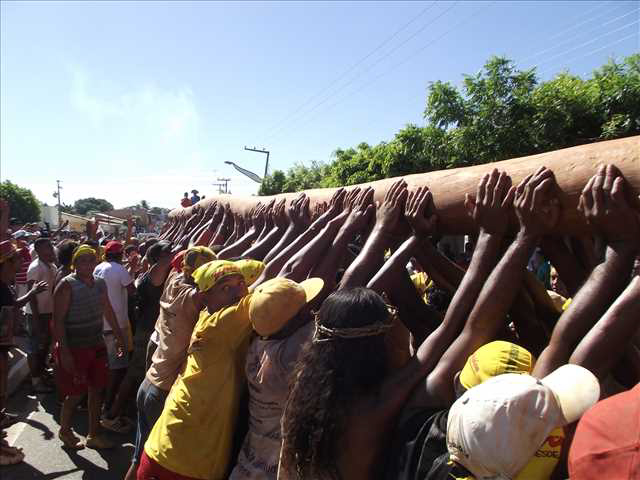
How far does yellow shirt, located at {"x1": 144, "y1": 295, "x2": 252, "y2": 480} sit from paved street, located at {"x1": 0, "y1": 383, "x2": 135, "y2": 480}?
1994 mm

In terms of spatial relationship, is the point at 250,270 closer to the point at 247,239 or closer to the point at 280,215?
the point at 280,215

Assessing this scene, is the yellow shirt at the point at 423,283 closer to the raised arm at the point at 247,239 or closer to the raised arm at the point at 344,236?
the raised arm at the point at 344,236

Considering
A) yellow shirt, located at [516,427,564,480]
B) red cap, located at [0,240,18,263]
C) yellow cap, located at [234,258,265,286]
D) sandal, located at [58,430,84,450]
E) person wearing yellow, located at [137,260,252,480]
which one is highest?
red cap, located at [0,240,18,263]

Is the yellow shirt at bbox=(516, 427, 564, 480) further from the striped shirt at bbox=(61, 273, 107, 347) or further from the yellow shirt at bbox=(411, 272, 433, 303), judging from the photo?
the striped shirt at bbox=(61, 273, 107, 347)

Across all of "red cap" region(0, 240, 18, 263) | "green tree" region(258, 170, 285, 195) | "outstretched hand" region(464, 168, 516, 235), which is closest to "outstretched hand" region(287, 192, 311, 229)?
"outstretched hand" region(464, 168, 516, 235)

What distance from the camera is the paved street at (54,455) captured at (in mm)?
3871

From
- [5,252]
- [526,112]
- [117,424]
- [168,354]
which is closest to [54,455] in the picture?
[117,424]

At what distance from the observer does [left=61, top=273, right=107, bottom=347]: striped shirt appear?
14.2 ft

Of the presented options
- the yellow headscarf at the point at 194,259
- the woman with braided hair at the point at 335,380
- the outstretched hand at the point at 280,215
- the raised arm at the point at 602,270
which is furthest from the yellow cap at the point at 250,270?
the raised arm at the point at 602,270

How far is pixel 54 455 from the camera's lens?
4180mm

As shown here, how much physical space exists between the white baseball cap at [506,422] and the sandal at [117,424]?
14.1 feet

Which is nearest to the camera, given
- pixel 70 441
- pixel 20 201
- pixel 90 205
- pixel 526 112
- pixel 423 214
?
pixel 423 214

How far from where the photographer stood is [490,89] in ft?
27.1

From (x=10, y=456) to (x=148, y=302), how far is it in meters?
1.56
